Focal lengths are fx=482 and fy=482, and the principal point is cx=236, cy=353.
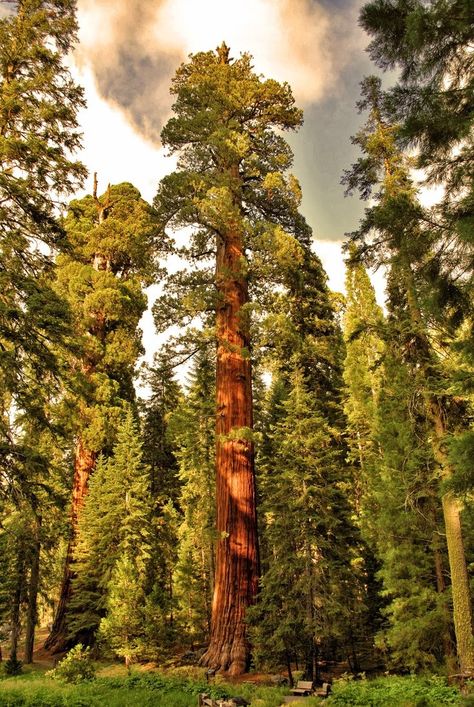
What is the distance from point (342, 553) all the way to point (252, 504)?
241 cm

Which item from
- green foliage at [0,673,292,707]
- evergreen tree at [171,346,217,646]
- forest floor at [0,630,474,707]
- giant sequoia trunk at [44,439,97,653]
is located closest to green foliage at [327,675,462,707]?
forest floor at [0,630,474,707]

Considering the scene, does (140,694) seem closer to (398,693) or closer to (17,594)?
(398,693)

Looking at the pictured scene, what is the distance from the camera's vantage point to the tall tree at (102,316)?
1875 cm

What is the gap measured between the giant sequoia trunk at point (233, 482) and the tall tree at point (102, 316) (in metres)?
6.82

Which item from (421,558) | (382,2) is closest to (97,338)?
(421,558)

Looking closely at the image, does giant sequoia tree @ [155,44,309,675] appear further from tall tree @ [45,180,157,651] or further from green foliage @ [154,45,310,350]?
tall tree @ [45,180,157,651]

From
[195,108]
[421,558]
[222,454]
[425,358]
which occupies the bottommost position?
[421,558]

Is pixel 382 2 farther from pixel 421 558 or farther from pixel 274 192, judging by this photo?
pixel 421 558

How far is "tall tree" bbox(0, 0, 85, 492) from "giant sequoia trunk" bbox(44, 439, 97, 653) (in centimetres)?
999

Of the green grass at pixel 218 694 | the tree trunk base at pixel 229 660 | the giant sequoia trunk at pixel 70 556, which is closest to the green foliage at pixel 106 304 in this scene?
the giant sequoia trunk at pixel 70 556

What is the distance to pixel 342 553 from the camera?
11.2 m

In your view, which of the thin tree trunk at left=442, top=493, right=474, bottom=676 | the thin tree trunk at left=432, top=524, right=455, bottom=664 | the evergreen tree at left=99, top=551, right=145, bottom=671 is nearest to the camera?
the thin tree trunk at left=442, top=493, right=474, bottom=676

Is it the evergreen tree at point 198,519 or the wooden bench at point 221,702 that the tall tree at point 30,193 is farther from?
the evergreen tree at point 198,519

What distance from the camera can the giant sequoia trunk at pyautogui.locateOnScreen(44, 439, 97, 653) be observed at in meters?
17.4
